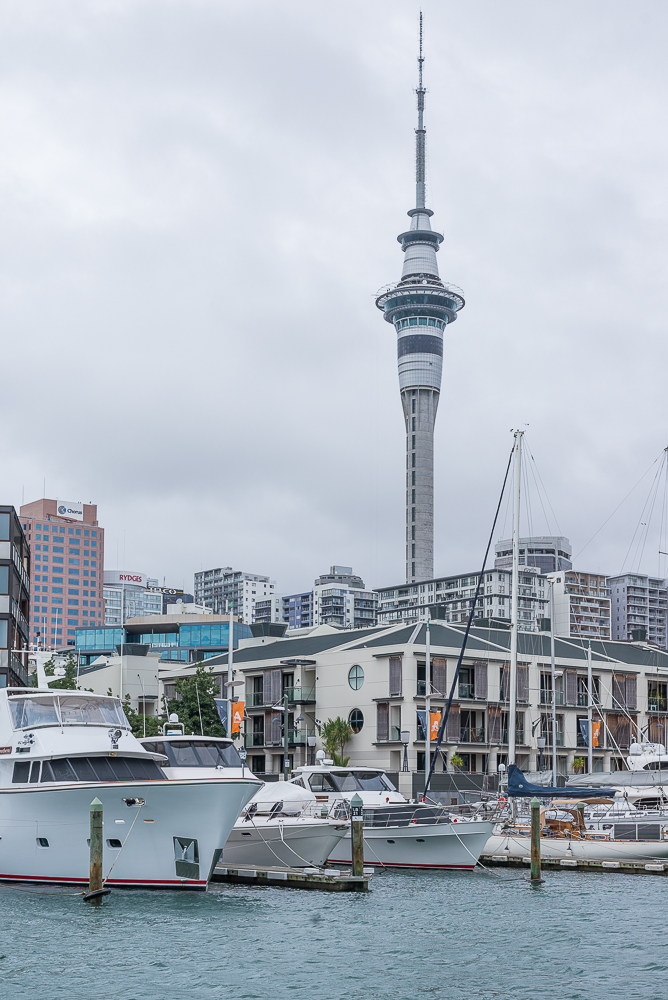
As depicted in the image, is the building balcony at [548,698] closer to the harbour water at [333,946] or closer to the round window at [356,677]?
the round window at [356,677]

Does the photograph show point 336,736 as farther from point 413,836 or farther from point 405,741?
point 413,836

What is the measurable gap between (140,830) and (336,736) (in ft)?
155

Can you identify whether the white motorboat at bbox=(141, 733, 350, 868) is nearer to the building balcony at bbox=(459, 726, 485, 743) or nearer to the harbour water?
the harbour water

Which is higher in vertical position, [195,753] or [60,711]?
[60,711]

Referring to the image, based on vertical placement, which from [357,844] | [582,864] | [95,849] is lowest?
[582,864]

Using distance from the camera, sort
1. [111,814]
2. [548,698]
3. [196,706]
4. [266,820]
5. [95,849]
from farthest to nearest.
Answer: [548,698] → [196,706] → [266,820] → [111,814] → [95,849]

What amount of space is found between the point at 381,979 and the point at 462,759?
5608 centimetres

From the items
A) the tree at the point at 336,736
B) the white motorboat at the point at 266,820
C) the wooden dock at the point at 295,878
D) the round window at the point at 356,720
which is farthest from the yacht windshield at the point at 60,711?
the round window at the point at 356,720

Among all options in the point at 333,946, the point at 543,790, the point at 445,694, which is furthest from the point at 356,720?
the point at 333,946

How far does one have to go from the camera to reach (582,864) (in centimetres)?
4562

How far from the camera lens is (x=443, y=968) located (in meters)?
26.0

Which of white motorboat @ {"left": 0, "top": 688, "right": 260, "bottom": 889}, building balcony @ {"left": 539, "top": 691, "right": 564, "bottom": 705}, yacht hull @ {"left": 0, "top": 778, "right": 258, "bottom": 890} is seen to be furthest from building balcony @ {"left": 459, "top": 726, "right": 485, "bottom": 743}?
yacht hull @ {"left": 0, "top": 778, "right": 258, "bottom": 890}

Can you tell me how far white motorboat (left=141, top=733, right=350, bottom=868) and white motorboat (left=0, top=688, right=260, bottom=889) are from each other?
191 centimetres

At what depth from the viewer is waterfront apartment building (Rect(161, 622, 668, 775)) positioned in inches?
3100
